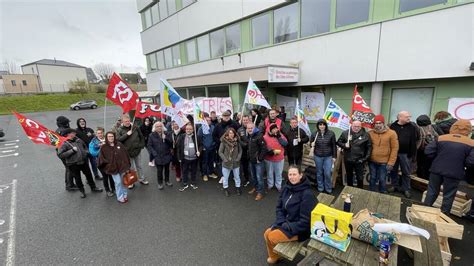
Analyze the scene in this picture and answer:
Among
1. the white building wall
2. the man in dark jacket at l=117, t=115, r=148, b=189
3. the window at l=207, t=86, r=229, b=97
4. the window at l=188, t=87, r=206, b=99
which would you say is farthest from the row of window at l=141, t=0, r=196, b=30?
the man in dark jacket at l=117, t=115, r=148, b=189

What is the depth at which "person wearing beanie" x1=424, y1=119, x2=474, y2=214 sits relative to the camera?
12.4 feet

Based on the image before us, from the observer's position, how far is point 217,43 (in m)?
12.8

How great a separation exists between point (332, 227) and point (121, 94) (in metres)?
5.95

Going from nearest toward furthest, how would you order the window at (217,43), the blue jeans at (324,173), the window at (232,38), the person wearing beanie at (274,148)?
the blue jeans at (324,173) → the person wearing beanie at (274,148) → the window at (232,38) → the window at (217,43)

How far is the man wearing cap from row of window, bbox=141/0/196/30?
514 inches

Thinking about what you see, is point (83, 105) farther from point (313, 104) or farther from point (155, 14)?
point (313, 104)

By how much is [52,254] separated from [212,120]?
4981 millimetres

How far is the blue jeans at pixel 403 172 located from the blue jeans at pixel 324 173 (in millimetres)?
1642

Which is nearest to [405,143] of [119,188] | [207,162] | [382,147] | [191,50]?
[382,147]

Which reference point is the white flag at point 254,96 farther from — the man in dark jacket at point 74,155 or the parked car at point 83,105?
the parked car at point 83,105

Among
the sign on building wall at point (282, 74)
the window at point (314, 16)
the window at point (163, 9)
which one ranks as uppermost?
the window at point (163, 9)

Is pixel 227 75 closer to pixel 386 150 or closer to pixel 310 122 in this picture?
pixel 310 122

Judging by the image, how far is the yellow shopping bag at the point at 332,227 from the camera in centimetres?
262

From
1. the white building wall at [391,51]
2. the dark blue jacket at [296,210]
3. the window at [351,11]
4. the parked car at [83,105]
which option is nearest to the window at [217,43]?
the white building wall at [391,51]
